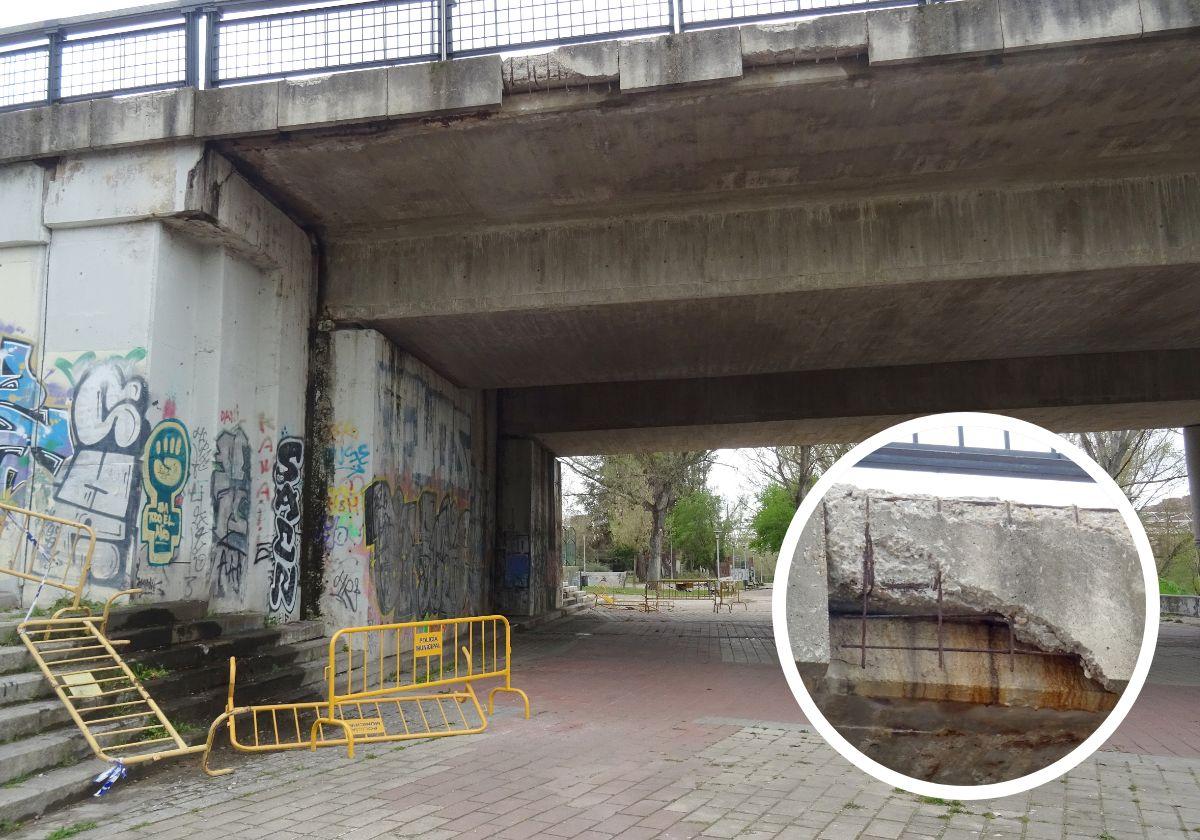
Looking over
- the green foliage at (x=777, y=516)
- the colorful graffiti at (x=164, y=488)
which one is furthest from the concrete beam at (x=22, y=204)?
the green foliage at (x=777, y=516)

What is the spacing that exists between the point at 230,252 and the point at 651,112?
207 inches

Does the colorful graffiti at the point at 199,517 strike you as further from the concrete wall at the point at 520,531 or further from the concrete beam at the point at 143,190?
the concrete wall at the point at 520,531

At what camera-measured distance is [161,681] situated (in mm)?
7316

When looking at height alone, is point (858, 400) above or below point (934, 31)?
below

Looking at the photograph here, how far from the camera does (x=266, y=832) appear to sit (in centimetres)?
484

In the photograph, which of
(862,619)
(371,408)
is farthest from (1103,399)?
(862,619)

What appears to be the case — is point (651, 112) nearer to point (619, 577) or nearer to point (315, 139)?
point (315, 139)

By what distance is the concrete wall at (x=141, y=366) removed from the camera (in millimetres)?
8500

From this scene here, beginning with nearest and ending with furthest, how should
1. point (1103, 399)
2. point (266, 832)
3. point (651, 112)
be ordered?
point (266, 832) < point (651, 112) < point (1103, 399)

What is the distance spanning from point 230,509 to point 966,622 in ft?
31.4

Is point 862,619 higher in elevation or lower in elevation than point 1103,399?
lower

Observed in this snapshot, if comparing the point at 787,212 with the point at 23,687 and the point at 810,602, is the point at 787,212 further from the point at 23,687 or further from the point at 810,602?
the point at 810,602

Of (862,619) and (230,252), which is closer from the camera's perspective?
(862,619)

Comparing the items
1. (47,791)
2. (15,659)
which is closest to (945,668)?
(47,791)
